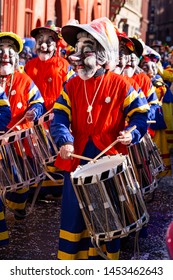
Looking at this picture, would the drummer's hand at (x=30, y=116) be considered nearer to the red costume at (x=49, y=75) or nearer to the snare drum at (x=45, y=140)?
the snare drum at (x=45, y=140)

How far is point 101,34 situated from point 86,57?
7.4 inches

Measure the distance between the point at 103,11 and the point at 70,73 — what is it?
94.9ft

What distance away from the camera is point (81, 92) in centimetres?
561

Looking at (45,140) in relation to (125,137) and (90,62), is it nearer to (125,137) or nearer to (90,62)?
(90,62)

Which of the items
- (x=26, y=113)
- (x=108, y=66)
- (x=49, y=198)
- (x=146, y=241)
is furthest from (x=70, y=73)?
(x=108, y=66)

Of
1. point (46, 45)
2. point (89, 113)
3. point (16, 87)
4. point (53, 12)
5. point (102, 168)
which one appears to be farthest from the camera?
point (53, 12)

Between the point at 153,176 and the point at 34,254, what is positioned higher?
the point at 153,176

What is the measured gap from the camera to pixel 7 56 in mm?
7242

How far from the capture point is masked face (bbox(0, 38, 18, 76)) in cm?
723

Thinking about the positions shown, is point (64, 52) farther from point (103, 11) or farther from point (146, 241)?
point (103, 11)

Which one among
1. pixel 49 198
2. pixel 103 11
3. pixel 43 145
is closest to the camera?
pixel 43 145

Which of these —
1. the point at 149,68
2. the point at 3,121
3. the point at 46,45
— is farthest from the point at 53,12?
the point at 3,121

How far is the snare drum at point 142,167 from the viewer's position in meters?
6.84

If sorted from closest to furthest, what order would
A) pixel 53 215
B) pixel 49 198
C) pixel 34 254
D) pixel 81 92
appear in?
pixel 81 92 < pixel 34 254 < pixel 53 215 < pixel 49 198
